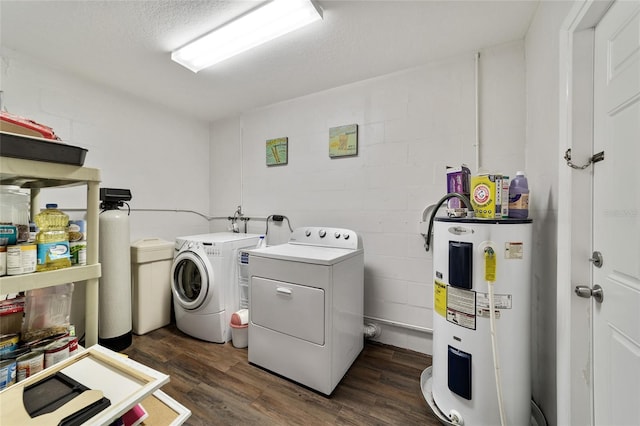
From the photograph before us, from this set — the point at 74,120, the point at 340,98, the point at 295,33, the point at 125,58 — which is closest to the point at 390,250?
the point at 340,98

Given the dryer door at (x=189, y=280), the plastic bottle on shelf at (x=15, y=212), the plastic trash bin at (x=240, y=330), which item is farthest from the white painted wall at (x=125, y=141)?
the plastic bottle on shelf at (x=15, y=212)

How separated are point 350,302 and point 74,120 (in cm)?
284

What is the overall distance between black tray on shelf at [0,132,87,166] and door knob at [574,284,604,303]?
75.0 inches

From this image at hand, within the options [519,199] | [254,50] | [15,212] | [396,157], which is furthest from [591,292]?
[254,50]

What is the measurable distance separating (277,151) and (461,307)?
2.19m

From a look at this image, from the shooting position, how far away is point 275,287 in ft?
5.49

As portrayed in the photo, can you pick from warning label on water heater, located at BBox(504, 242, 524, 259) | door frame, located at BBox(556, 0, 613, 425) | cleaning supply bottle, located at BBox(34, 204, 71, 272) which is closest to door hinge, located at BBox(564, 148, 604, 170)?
door frame, located at BBox(556, 0, 613, 425)

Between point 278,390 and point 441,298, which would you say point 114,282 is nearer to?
point 278,390

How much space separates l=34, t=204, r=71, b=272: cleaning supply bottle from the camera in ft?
2.25

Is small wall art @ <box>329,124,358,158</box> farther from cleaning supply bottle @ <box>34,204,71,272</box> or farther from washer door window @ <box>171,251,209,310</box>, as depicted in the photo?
cleaning supply bottle @ <box>34,204,71,272</box>

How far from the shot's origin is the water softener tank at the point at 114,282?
195 cm

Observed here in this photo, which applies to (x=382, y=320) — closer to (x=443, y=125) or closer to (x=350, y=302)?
(x=350, y=302)

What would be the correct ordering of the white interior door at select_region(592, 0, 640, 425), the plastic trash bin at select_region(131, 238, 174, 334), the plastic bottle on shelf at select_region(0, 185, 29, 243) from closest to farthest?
the plastic bottle on shelf at select_region(0, 185, 29, 243) < the white interior door at select_region(592, 0, 640, 425) < the plastic trash bin at select_region(131, 238, 174, 334)

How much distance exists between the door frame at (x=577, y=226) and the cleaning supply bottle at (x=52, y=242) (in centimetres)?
189
